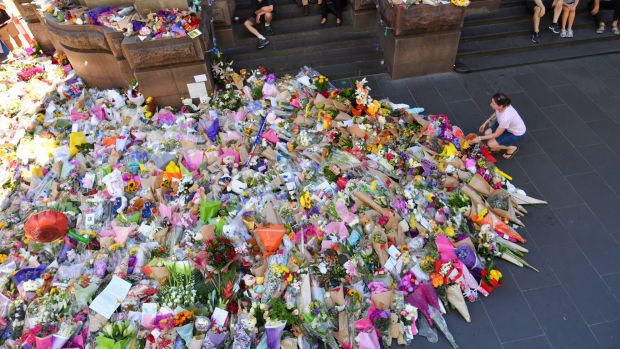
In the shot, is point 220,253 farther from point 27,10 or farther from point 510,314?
point 27,10

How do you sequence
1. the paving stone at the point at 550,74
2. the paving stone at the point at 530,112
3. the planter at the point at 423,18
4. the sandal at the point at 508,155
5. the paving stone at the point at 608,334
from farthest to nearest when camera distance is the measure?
the paving stone at the point at 550,74 → the planter at the point at 423,18 → the paving stone at the point at 530,112 → the sandal at the point at 508,155 → the paving stone at the point at 608,334

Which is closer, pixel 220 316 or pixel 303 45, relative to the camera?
pixel 220 316

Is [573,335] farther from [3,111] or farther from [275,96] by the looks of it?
[3,111]

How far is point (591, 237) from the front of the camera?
199 inches

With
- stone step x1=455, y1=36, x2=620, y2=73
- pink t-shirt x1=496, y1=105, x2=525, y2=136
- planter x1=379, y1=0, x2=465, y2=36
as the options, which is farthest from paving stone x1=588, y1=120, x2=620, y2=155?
planter x1=379, y1=0, x2=465, y2=36

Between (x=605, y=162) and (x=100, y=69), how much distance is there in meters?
8.53

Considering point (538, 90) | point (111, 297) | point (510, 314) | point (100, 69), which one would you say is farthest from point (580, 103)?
point (100, 69)

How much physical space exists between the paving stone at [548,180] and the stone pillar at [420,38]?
2.44 metres

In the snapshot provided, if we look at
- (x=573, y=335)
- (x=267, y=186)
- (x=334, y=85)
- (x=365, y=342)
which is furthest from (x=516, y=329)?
(x=334, y=85)

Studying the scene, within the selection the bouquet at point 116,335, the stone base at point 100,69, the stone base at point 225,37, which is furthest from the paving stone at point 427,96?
the bouquet at point 116,335

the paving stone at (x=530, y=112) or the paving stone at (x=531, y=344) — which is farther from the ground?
the paving stone at (x=530, y=112)

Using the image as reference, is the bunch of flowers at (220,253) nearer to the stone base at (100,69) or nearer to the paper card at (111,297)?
the paper card at (111,297)

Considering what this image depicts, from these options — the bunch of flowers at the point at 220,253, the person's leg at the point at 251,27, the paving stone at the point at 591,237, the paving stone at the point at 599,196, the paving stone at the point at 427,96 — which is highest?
the person's leg at the point at 251,27

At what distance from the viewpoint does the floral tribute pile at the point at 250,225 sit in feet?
14.0
